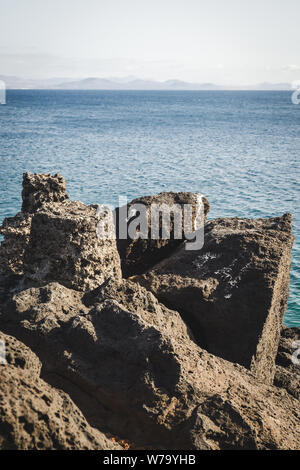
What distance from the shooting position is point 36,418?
2.82 m

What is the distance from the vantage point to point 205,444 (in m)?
3.10

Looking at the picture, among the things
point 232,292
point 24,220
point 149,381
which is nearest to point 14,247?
point 24,220

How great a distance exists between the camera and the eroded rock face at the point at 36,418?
8.94 feet

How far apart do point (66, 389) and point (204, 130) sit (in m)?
45.1

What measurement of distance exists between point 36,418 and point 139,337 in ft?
3.87

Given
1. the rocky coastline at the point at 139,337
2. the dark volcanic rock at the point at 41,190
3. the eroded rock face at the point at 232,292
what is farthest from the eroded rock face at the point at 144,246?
the dark volcanic rock at the point at 41,190

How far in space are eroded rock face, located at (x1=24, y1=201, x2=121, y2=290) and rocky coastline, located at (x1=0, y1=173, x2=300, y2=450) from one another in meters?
0.01

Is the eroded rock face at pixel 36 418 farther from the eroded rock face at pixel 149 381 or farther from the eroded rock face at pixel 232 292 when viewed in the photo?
the eroded rock face at pixel 232 292

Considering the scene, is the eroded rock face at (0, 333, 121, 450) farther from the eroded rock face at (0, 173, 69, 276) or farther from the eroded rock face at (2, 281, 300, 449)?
the eroded rock face at (0, 173, 69, 276)

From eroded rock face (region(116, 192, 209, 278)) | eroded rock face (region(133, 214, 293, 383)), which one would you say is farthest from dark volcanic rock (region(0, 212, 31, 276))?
eroded rock face (region(116, 192, 209, 278))

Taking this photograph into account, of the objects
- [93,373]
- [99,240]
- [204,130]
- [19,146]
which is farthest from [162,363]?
[204,130]

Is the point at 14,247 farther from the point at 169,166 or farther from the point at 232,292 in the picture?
the point at 169,166

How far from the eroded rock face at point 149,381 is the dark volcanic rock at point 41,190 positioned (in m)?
2.05

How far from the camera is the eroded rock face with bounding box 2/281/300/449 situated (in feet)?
10.8
